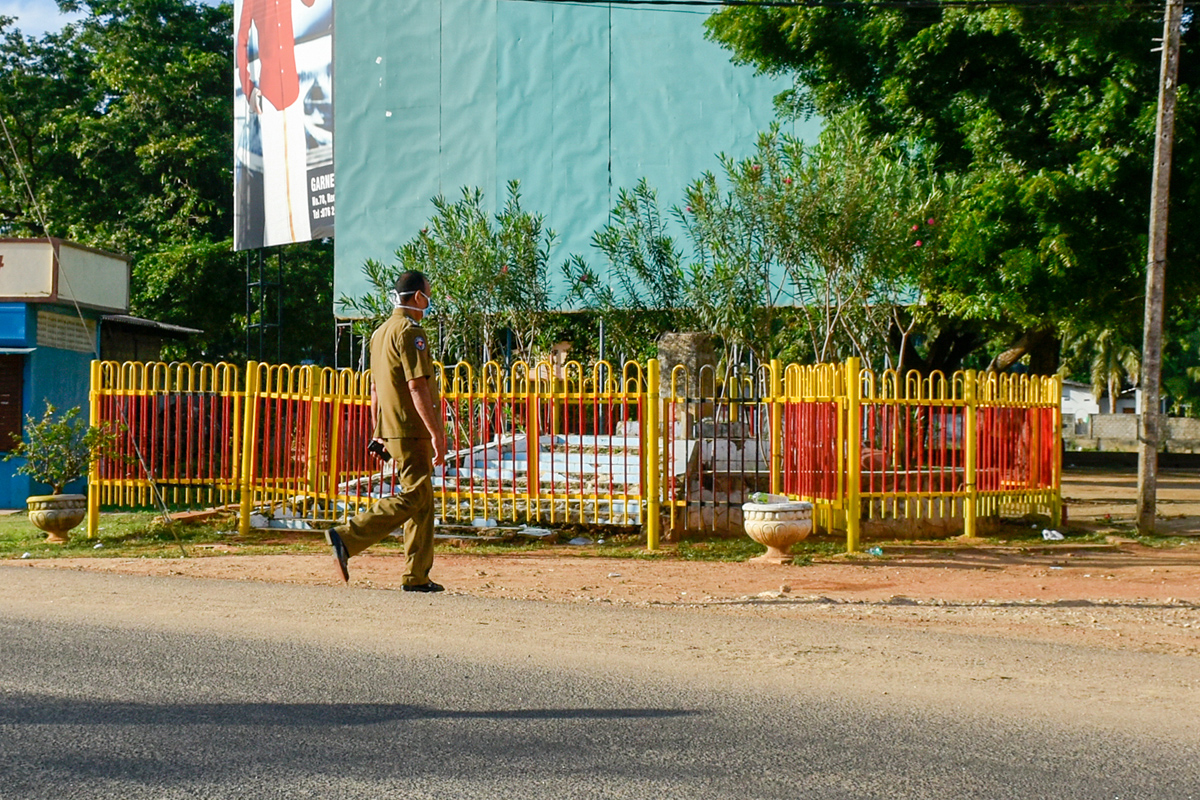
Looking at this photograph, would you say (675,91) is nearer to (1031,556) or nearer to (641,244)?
(641,244)

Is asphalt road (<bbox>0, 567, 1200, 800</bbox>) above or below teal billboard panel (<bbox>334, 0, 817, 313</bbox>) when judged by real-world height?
below

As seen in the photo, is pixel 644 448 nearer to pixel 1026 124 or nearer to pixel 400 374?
pixel 400 374

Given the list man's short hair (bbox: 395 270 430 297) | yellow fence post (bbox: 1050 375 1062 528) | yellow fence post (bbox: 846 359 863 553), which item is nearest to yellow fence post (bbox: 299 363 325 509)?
man's short hair (bbox: 395 270 430 297)

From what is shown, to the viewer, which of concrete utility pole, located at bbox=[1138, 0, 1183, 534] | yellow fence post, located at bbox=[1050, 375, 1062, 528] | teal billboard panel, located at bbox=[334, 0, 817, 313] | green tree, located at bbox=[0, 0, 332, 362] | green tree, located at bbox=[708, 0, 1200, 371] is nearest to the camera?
concrete utility pole, located at bbox=[1138, 0, 1183, 534]

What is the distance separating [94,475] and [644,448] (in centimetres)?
611

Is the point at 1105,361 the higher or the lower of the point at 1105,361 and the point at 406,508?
the higher

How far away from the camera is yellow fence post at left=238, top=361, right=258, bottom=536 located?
44.2 ft

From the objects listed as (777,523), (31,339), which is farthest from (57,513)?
(777,523)

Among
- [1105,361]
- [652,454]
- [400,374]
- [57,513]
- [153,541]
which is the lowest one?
[153,541]

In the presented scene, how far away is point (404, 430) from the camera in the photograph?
8367 mm

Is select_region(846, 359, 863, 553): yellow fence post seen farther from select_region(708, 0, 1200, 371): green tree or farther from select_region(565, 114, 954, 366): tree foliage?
select_region(708, 0, 1200, 371): green tree

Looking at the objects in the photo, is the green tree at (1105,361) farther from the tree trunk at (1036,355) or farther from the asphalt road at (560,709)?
the asphalt road at (560,709)

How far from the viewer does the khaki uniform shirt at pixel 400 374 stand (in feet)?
27.0

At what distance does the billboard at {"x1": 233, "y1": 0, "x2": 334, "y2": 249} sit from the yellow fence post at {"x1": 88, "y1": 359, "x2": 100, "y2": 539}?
14704 millimetres
